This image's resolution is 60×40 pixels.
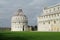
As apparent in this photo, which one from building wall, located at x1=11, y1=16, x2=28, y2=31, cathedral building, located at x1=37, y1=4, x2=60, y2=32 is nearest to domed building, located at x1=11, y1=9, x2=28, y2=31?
building wall, located at x1=11, y1=16, x2=28, y2=31

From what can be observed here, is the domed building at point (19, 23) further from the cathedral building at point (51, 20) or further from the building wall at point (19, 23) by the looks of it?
the cathedral building at point (51, 20)

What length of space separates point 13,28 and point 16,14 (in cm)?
710

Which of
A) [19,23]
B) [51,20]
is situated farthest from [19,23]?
[51,20]

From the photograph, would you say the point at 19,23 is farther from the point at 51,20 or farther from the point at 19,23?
the point at 51,20

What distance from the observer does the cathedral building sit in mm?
47938

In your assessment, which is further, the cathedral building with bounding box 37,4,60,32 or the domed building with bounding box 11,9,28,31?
the domed building with bounding box 11,9,28,31

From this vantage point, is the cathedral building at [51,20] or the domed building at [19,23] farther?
the domed building at [19,23]

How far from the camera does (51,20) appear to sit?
5019 centimetres

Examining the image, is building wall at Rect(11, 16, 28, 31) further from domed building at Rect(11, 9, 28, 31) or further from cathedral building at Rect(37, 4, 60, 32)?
cathedral building at Rect(37, 4, 60, 32)

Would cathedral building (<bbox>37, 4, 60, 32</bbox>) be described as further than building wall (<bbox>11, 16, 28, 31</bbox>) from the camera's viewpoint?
No

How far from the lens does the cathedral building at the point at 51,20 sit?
157ft

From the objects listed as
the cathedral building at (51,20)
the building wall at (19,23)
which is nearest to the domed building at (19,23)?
the building wall at (19,23)

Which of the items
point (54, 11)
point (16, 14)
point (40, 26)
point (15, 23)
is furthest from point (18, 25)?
point (54, 11)

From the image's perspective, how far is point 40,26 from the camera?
55.3 meters
